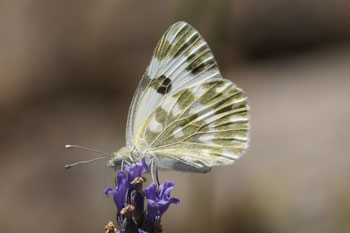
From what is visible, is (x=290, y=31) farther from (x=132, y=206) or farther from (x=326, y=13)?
(x=132, y=206)

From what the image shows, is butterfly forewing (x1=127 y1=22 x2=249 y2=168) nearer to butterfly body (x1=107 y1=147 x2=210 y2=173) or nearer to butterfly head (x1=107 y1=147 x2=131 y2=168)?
butterfly body (x1=107 y1=147 x2=210 y2=173)

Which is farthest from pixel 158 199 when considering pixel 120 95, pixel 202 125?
pixel 120 95

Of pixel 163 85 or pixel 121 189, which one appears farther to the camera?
pixel 163 85

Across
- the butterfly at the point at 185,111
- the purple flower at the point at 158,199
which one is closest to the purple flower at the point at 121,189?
the purple flower at the point at 158,199

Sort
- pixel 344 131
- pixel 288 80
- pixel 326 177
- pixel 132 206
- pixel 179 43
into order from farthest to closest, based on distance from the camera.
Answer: pixel 288 80 < pixel 344 131 < pixel 326 177 < pixel 179 43 < pixel 132 206

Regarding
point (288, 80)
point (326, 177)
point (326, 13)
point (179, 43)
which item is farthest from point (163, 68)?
point (326, 13)

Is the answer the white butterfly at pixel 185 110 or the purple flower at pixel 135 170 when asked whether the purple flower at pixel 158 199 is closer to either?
the purple flower at pixel 135 170

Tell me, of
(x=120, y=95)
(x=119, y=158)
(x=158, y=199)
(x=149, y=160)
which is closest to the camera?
(x=158, y=199)

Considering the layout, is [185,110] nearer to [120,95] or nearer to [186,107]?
[186,107]
